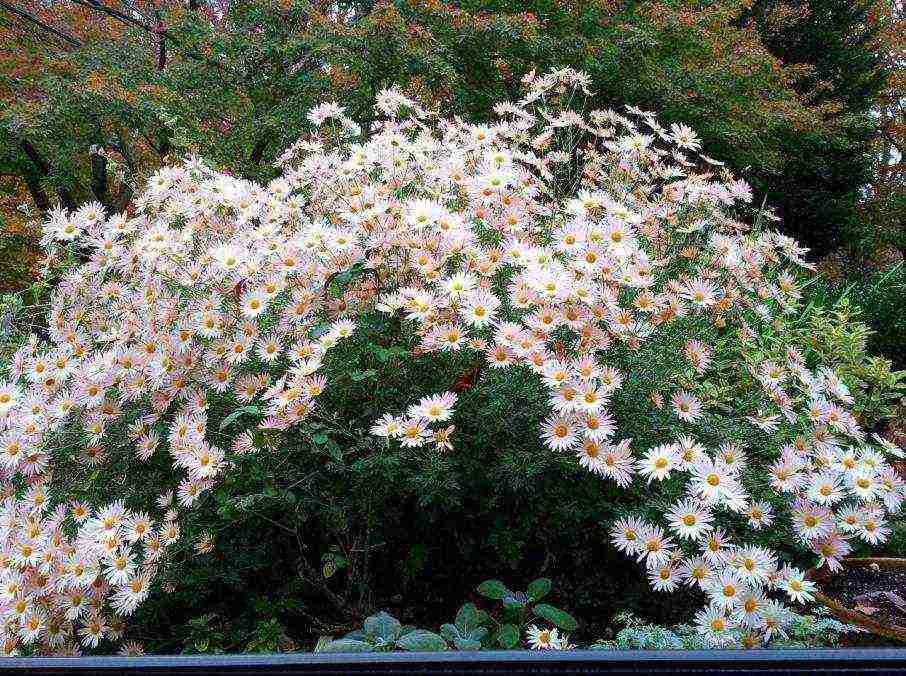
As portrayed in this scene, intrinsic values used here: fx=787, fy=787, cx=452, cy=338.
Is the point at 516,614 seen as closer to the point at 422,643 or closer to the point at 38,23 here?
the point at 422,643

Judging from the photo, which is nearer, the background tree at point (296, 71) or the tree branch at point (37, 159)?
the background tree at point (296, 71)

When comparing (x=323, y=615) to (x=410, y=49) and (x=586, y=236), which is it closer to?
(x=586, y=236)

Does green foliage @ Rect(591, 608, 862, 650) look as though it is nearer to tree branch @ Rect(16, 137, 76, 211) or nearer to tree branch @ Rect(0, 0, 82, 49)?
tree branch @ Rect(16, 137, 76, 211)

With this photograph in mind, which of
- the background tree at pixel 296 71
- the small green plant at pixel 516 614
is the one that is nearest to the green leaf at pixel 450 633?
the small green plant at pixel 516 614

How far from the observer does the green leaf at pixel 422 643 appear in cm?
145

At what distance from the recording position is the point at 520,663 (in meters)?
0.75

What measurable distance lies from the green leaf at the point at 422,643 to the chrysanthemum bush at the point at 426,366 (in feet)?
1.30

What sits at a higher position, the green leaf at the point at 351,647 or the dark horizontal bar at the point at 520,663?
the dark horizontal bar at the point at 520,663

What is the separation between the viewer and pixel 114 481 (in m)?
2.03

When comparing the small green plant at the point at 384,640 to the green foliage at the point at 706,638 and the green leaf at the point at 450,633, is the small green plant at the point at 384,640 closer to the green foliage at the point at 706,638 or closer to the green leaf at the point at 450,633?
the green leaf at the point at 450,633

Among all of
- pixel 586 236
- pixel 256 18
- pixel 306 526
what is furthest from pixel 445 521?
pixel 256 18

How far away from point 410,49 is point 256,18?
4.11 feet

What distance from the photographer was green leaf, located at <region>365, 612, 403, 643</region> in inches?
61.4

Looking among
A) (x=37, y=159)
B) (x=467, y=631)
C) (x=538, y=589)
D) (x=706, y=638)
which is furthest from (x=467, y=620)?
(x=37, y=159)
